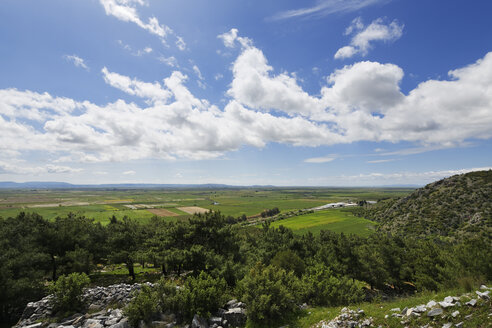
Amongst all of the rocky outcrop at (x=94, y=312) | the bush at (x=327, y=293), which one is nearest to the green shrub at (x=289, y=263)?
the bush at (x=327, y=293)

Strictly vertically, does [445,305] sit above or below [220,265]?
above

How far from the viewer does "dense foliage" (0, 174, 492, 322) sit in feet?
64.0

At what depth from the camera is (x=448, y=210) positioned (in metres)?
104

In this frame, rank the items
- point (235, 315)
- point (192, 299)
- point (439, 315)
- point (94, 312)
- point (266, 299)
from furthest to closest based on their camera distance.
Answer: point (94, 312) → point (235, 315) → point (192, 299) → point (266, 299) → point (439, 315)

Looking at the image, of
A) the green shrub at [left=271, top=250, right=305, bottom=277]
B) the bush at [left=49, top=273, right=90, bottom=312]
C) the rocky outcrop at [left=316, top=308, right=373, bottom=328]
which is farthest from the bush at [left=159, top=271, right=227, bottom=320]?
the green shrub at [left=271, top=250, right=305, bottom=277]

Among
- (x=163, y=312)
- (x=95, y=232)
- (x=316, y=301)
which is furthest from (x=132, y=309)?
(x=95, y=232)

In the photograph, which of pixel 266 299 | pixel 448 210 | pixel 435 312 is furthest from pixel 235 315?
pixel 448 210

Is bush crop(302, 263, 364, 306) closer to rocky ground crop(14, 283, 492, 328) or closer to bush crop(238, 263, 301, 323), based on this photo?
bush crop(238, 263, 301, 323)

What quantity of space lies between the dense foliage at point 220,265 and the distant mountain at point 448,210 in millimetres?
56502

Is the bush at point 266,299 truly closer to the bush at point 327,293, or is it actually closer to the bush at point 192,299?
the bush at point 192,299

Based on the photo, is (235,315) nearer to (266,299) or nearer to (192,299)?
(266,299)

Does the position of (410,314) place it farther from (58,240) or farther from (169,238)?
(58,240)

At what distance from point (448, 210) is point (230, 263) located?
125 m

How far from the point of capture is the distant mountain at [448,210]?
91.2 m
